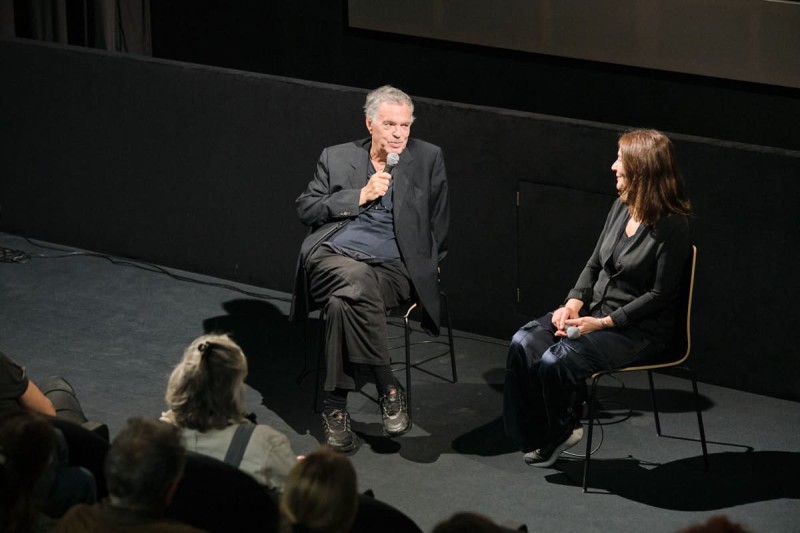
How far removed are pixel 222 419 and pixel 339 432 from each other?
1.29 meters

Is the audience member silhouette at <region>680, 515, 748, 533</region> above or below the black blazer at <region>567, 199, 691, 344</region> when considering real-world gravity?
above

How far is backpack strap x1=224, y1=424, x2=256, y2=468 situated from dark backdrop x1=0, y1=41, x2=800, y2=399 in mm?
2344

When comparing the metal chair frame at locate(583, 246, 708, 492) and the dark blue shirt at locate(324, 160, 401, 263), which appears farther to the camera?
the dark blue shirt at locate(324, 160, 401, 263)

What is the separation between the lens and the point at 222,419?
10.6 ft

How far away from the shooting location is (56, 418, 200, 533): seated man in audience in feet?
8.41

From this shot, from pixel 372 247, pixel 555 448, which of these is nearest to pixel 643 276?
pixel 555 448

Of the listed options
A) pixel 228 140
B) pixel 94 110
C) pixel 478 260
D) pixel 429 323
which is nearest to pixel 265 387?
pixel 429 323

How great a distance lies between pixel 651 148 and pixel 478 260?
1474 millimetres

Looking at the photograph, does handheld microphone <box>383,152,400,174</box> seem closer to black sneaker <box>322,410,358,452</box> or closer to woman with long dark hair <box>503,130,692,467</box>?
woman with long dark hair <box>503,130,692,467</box>

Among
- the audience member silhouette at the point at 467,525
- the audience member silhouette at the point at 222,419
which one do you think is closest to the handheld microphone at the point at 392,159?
the audience member silhouette at the point at 222,419

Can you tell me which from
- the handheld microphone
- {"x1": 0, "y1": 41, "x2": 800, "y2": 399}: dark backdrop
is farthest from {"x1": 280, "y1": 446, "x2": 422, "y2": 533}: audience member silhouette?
{"x1": 0, "y1": 41, "x2": 800, "y2": 399}: dark backdrop

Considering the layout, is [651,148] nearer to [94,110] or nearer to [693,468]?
[693,468]

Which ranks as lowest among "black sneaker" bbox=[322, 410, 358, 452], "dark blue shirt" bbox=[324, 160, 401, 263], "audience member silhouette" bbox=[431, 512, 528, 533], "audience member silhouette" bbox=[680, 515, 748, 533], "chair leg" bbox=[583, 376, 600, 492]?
"black sneaker" bbox=[322, 410, 358, 452]

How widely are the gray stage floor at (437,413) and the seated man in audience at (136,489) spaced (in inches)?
60.5
